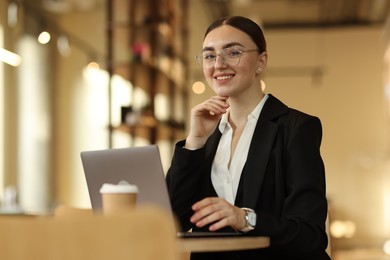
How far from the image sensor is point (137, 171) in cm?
221

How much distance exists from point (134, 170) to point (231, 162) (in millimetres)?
447

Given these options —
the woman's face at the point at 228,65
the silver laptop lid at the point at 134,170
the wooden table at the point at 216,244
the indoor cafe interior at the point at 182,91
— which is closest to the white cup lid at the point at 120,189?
the silver laptop lid at the point at 134,170

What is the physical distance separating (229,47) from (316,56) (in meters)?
12.4

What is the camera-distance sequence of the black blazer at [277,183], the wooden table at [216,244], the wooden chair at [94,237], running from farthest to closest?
the black blazer at [277,183]
the wooden table at [216,244]
the wooden chair at [94,237]

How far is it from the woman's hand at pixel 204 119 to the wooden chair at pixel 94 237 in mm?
1097

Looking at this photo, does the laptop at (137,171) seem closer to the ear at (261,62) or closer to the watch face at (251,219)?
the watch face at (251,219)

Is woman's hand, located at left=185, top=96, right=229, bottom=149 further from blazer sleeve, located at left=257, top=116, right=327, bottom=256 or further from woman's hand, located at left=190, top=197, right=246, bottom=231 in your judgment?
woman's hand, located at left=190, top=197, right=246, bottom=231

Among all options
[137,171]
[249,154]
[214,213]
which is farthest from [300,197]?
[137,171]

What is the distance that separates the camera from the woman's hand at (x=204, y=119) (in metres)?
2.51

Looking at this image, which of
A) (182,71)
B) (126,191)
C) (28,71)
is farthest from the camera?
(28,71)

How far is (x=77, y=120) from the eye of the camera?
1314 cm

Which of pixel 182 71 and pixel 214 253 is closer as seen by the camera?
pixel 214 253

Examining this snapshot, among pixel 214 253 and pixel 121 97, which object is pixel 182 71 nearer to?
pixel 121 97

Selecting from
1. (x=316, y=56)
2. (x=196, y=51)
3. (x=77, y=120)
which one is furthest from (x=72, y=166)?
(x=316, y=56)
